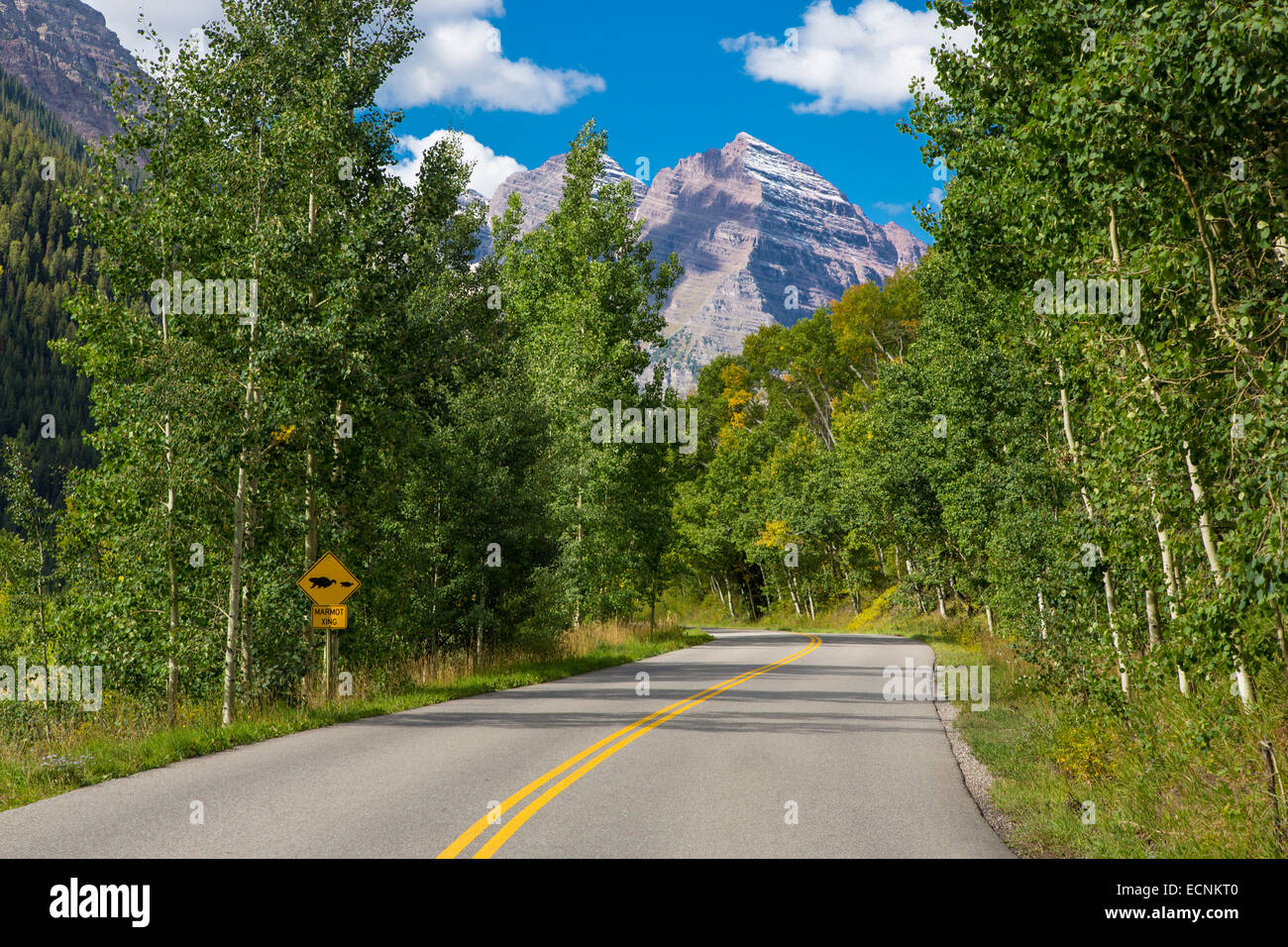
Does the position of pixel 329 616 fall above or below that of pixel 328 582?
below

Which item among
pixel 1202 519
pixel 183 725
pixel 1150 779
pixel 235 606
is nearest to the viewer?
pixel 1202 519

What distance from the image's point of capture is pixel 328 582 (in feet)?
50.6

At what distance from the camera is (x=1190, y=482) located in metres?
6.64

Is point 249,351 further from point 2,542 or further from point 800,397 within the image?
point 800,397

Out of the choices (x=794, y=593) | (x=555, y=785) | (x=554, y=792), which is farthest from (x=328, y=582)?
(x=794, y=593)

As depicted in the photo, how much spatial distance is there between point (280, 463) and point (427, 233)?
12.7 meters

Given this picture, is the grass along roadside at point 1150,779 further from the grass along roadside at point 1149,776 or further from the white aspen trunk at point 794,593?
the white aspen trunk at point 794,593

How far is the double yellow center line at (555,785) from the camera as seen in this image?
6.83 m

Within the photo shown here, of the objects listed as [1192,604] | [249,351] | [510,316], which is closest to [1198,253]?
[1192,604]

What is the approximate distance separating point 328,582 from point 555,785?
7.70m

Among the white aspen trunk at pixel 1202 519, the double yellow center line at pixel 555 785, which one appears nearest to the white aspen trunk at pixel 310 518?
the double yellow center line at pixel 555 785

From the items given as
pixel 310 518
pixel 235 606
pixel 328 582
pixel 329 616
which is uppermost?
pixel 310 518

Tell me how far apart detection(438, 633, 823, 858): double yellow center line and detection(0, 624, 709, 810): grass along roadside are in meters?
4.22

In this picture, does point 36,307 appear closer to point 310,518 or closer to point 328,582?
point 310,518
